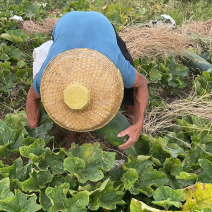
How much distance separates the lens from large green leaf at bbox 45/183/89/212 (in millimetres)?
1700

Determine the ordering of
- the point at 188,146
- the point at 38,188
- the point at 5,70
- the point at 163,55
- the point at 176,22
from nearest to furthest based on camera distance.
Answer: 1. the point at 38,188
2. the point at 188,146
3. the point at 5,70
4. the point at 163,55
5. the point at 176,22

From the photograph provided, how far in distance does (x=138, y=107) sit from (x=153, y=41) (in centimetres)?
194

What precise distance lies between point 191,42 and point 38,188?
3.42 meters

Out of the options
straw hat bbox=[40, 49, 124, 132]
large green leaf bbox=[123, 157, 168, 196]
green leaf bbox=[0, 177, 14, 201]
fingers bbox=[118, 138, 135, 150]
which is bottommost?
large green leaf bbox=[123, 157, 168, 196]

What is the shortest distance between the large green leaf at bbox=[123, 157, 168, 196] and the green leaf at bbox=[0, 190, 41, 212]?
685 millimetres

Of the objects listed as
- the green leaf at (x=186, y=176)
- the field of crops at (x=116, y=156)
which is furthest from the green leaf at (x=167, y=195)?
the green leaf at (x=186, y=176)

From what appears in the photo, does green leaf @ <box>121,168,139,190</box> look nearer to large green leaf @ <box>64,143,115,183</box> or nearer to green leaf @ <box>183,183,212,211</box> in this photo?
large green leaf @ <box>64,143,115,183</box>

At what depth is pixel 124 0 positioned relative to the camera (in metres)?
5.70

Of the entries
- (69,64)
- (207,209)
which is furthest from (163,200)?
(69,64)

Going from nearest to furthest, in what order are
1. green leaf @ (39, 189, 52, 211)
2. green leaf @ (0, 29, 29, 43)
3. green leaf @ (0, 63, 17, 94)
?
green leaf @ (39, 189, 52, 211) → green leaf @ (0, 63, 17, 94) → green leaf @ (0, 29, 29, 43)

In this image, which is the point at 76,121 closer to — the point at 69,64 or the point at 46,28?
the point at 69,64

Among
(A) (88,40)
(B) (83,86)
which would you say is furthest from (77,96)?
(A) (88,40)

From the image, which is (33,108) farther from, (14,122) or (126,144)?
(126,144)

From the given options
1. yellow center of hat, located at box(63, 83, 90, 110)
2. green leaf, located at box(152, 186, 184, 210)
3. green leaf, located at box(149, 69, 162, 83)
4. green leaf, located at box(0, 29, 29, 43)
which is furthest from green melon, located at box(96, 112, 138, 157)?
green leaf, located at box(0, 29, 29, 43)
